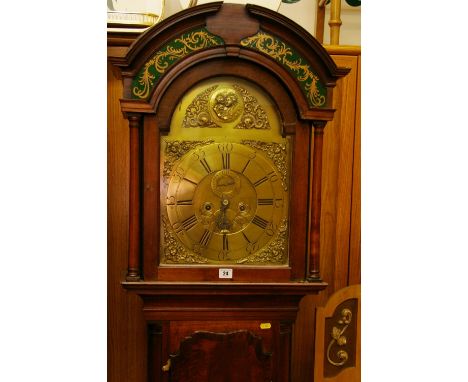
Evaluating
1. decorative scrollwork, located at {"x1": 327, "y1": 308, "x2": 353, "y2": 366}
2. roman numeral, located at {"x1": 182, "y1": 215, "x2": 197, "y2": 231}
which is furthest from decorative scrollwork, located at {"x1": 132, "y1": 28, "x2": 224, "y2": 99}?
decorative scrollwork, located at {"x1": 327, "y1": 308, "x2": 353, "y2": 366}

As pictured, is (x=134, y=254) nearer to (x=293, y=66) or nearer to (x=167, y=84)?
(x=167, y=84)

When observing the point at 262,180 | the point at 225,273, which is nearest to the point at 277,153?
the point at 262,180

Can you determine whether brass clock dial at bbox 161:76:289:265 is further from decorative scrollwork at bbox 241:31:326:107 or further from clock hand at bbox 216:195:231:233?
decorative scrollwork at bbox 241:31:326:107

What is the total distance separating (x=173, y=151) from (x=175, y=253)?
348mm

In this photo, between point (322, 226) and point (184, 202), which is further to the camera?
point (322, 226)

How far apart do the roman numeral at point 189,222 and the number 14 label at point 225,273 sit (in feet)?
0.59

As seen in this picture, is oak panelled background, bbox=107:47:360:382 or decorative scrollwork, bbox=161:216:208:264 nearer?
decorative scrollwork, bbox=161:216:208:264

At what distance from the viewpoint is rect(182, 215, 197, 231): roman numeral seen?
1604 millimetres

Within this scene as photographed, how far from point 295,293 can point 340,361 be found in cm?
54

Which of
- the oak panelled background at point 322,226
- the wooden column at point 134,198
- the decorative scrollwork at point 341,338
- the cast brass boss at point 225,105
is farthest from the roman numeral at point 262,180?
the decorative scrollwork at point 341,338

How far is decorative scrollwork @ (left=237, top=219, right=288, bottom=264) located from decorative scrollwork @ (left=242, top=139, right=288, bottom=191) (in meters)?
0.15

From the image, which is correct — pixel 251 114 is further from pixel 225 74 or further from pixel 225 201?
pixel 225 201

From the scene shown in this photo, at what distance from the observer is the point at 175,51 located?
5.03ft

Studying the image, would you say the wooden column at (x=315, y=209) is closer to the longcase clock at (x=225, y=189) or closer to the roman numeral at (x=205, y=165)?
the longcase clock at (x=225, y=189)
